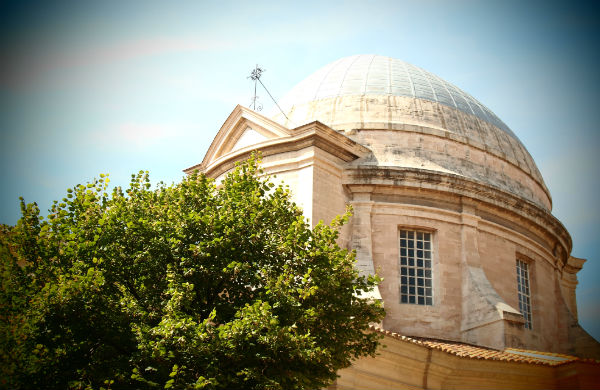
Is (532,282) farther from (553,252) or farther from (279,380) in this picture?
(279,380)

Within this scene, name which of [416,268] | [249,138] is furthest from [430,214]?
[249,138]

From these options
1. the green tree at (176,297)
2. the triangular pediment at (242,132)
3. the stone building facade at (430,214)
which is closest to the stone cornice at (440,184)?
the stone building facade at (430,214)

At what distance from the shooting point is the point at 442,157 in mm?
23891

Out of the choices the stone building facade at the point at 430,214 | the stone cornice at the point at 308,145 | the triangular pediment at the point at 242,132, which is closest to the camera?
the stone building facade at the point at 430,214

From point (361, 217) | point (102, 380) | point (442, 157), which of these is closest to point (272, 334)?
point (102, 380)

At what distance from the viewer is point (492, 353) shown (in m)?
19.5

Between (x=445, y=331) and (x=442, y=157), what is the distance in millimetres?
6575

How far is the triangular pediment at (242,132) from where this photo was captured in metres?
22.4

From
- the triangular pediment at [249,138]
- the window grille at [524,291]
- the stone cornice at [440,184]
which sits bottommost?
the window grille at [524,291]

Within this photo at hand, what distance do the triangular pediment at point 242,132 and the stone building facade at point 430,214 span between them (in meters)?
0.05

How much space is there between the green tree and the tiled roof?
5309 millimetres

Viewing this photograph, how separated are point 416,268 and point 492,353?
152 inches

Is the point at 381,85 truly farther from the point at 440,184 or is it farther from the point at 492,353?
the point at 492,353

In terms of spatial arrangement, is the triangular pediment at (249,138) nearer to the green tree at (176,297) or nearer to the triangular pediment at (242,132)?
the triangular pediment at (242,132)
